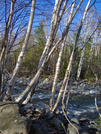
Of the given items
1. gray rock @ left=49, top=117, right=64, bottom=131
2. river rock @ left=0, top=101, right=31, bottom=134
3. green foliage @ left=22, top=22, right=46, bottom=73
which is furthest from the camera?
green foliage @ left=22, top=22, right=46, bottom=73

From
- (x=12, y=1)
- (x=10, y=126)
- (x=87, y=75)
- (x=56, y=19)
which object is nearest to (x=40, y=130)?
(x=10, y=126)

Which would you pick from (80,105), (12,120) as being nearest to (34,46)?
(12,120)

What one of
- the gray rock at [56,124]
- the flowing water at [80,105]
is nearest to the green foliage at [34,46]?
the gray rock at [56,124]

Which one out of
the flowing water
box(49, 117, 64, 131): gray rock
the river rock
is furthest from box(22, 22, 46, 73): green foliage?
the flowing water

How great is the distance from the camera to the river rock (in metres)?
1.67

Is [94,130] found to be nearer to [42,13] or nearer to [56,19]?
[56,19]

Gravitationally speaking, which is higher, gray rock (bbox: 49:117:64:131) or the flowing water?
gray rock (bbox: 49:117:64:131)

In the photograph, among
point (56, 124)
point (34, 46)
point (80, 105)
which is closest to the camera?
point (56, 124)

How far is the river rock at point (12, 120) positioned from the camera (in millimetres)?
1671

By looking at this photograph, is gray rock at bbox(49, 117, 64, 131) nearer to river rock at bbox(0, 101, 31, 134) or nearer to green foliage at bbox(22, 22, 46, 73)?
river rock at bbox(0, 101, 31, 134)

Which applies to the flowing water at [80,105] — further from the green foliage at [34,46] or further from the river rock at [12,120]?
the river rock at [12,120]

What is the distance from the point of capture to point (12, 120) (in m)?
1.84

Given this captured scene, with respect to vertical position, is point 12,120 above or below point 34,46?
below

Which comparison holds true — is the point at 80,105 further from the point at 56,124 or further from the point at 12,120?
the point at 12,120
